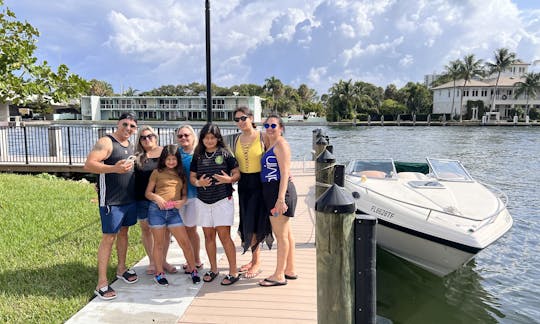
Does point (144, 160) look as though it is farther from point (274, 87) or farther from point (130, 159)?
point (274, 87)

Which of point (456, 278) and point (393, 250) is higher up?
point (393, 250)

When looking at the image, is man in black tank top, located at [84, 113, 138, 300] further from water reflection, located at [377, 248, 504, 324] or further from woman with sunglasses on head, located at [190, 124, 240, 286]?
water reflection, located at [377, 248, 504, 324]

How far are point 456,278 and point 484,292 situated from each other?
506 mm

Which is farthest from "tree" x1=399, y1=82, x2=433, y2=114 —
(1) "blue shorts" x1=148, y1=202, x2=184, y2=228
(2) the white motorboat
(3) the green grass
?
(1) "blue shorts" x1=148, y1=202, x2=184, y2=228

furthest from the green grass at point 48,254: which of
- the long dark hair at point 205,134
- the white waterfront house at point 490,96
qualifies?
the white waterfront house at point 490,96

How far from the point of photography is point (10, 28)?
6531mm

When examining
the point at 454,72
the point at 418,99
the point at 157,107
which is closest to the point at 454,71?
the point at 454,72

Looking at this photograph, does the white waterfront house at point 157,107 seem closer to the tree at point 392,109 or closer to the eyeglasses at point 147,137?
the tree at point 392,109

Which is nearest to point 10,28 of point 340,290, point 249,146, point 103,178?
point 103,178

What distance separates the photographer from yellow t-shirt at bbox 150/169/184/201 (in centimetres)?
420

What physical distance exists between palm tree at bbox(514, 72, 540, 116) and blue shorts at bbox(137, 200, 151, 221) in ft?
256

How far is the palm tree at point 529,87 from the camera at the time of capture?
68012 millimetres

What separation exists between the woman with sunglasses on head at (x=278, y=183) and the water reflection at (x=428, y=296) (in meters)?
2.32

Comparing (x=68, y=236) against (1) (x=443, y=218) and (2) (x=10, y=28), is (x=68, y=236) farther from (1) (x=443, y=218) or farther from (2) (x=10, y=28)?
(1) (x=443, y=218)
